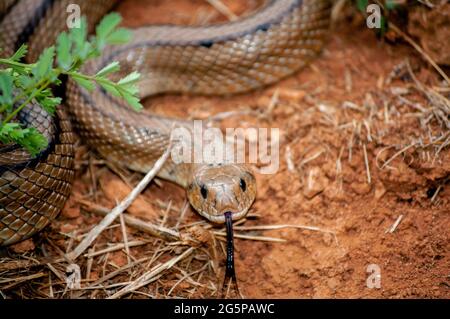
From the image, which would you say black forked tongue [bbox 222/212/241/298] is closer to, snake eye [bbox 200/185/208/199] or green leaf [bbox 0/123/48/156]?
snake eye [bbox 200/185/208/199]

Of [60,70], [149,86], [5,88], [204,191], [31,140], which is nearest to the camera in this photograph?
Result: [60,70]

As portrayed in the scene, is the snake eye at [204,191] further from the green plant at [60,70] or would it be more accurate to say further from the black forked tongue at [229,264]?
the green plant at [60,70]

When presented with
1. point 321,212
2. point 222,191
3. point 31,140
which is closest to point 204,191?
point 222,191

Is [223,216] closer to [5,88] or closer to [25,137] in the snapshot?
[25,137]

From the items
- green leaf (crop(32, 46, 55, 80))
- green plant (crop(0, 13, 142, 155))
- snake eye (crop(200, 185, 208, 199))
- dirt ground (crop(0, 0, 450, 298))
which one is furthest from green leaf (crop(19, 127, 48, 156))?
snake eye (crop(200, 185, 208, 199))
